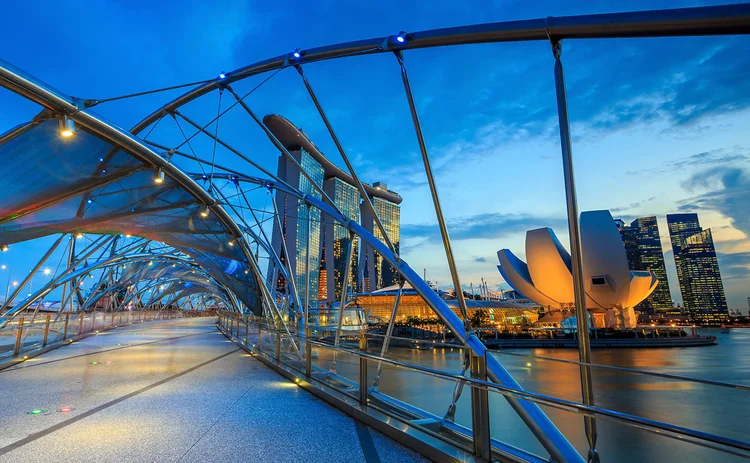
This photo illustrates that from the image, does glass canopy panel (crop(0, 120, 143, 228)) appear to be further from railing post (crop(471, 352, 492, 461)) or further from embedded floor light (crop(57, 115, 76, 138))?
railing post (crop(471, 352, 492, 461))

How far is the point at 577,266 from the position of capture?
12.9 feet

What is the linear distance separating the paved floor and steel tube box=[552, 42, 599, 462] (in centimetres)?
164

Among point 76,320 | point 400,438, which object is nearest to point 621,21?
point 400,438

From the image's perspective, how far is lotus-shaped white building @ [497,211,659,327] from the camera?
165 feet

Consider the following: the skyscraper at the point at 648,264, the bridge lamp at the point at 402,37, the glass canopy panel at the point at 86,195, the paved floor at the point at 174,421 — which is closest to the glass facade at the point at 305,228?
the glass canopy panel at the point at 86,195

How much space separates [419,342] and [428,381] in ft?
2.35

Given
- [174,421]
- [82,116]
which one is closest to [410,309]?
[82,116]

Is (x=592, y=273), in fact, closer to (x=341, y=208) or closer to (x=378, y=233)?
(x=341, y=208)

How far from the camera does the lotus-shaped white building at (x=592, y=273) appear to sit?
165 feet

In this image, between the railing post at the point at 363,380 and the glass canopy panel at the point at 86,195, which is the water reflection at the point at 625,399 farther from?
the glass canopy panel at the point at 86,195

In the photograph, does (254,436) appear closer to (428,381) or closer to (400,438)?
(400,438)

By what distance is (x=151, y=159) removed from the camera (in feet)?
40.9

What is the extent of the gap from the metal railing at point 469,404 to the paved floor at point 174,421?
45 cm

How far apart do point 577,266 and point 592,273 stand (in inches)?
2120
